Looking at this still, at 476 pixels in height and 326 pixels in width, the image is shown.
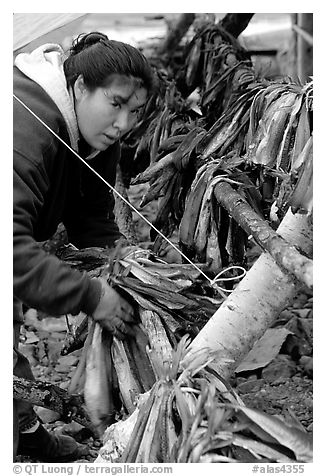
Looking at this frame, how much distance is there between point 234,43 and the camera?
3.02 metres

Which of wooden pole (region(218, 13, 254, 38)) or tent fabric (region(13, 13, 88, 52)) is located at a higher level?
wooden pole (region(218, 13, 254, 38))

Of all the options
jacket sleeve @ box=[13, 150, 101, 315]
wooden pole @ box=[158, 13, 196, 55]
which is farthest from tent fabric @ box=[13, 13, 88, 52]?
wooden pole @ box=[158, 13, 196, 55]

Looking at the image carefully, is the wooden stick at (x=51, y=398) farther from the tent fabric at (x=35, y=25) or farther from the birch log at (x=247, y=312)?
the tent fabric at (x=35, y=25)

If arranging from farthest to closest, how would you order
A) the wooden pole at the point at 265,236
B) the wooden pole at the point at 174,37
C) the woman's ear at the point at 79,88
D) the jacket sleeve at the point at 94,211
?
the wooden pole at the point at 174,37, the jacket sleeve at the point at 94,211, the woman's ear at the point at 79,88, the wooden pole at the point at 265,236

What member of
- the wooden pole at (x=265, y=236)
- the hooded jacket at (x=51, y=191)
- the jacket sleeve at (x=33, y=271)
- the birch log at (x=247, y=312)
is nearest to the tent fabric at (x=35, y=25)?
the hooded jacket at (x=51, y=191)

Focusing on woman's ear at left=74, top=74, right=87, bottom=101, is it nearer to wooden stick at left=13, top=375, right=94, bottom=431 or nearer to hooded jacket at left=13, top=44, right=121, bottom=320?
hooded jacket at left=13, top=44, right=121, bottom=320

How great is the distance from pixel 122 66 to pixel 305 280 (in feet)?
2.01

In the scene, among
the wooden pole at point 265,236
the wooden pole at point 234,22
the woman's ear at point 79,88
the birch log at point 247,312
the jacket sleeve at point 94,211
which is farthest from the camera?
the wooden pole at point 234,22

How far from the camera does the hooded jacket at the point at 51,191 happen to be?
1.36 meters

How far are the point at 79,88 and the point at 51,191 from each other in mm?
267

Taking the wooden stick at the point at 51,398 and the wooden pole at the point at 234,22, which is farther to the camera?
the wooden pole at the point at 234,22

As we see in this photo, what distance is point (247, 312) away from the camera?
58.2 inches

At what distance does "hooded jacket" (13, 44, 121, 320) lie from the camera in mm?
1361
